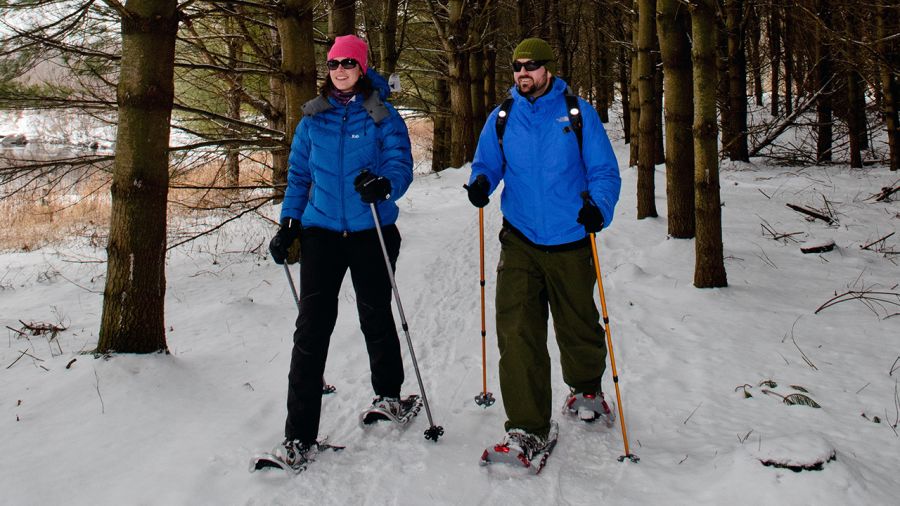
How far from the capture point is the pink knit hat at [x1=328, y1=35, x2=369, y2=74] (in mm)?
3229

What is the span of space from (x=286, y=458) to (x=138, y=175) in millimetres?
2448

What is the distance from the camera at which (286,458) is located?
10.1ft

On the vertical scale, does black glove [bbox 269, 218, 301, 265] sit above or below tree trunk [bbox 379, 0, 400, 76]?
below

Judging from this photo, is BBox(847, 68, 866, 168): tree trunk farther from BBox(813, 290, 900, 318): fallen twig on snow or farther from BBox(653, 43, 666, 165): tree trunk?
BBox(813, 290, 900, 318): fallen twig on snow

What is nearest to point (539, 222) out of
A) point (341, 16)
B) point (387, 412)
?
point (387, 412)

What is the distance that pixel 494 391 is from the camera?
4.13 m

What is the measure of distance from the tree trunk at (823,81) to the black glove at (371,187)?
13.2 metres

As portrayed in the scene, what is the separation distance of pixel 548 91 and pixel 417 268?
4485 millimetres

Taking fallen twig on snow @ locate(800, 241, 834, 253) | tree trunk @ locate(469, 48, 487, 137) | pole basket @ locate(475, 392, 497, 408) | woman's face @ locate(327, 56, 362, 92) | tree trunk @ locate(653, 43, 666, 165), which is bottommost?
pole basket @ locate(475, 392, 497, 408)

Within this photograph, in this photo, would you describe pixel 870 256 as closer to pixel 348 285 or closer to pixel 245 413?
pixel 348 285

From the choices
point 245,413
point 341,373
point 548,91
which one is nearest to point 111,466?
point 245,413

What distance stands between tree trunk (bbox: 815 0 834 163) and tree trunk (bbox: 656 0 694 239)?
743cm

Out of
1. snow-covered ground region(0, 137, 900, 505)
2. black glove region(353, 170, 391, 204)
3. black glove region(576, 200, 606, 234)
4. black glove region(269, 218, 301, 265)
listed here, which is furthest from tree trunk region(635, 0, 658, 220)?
black glove region(269, 218, 301, 265)

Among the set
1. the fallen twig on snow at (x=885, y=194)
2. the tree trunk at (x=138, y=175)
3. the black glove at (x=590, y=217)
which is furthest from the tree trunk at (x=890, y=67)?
the tree trunk at (x=138, y=175)
